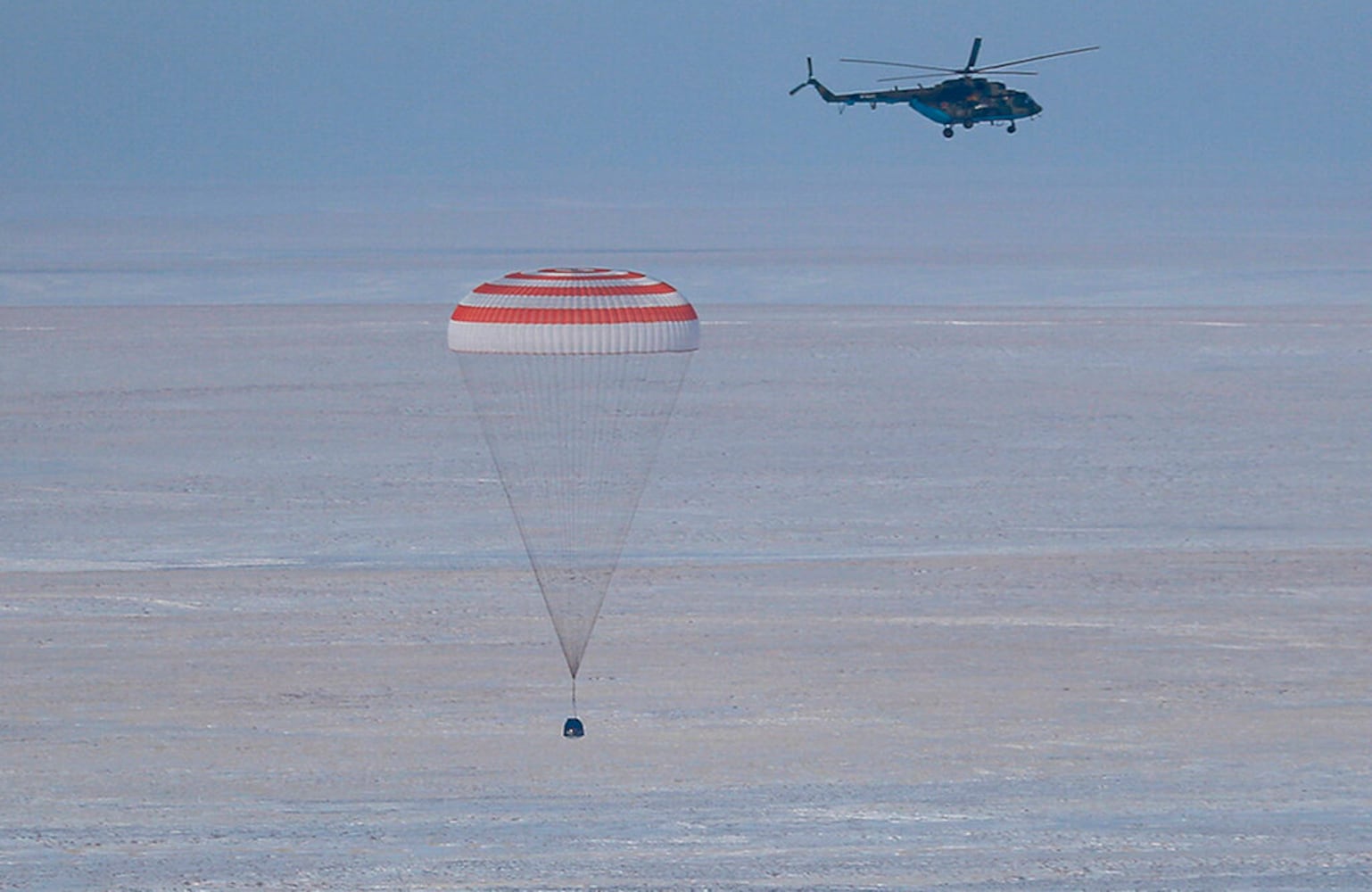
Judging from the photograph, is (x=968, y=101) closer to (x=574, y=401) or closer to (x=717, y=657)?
(x=574, y=401)

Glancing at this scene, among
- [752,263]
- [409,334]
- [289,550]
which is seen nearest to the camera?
[289,550]

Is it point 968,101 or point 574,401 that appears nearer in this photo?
point 574,401

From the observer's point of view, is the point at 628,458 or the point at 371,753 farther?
the point at 628,458

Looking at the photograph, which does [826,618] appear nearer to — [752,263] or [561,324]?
[561,324]

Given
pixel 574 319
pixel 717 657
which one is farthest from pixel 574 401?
pixel 574 319

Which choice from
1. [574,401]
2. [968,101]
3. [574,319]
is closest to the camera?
[574,319]

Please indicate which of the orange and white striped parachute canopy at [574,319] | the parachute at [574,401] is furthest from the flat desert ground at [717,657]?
the orange and white striped parachute canopy at [574,319]

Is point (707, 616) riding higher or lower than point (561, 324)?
lower

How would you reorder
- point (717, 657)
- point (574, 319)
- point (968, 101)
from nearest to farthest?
point (574, 319) < point (717, 657) < point (968, 101)

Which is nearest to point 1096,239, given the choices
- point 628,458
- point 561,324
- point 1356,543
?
point 628,458
